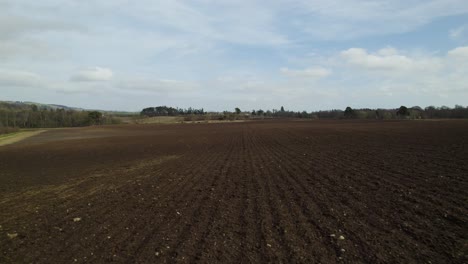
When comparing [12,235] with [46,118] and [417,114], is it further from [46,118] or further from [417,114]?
[417,114]

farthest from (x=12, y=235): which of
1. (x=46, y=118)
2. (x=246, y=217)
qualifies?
(x=46, y=118)

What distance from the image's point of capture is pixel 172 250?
235 inches

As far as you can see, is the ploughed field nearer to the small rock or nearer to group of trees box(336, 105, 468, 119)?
the small rock

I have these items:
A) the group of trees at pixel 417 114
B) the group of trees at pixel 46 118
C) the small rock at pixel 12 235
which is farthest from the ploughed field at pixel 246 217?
the group of trees at pixel 46 118

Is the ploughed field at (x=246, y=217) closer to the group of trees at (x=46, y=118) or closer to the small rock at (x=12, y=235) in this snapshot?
the small rock at (x=12, y=235)

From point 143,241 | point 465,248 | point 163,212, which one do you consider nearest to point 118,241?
point 143,241

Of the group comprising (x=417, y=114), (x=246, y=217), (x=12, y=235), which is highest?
(x=417, y=114)

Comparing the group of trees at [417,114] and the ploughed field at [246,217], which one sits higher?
the group of trees at [417,114]

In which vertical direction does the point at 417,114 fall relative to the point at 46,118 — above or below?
above

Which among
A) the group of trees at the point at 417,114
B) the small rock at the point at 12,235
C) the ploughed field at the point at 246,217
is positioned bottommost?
the small rock at the point at 12,235

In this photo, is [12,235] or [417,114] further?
[417,114]

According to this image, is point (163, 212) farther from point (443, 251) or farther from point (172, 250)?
point (443, 251)

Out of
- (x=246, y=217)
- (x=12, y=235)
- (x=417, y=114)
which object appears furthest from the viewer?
(x=417, y=114)

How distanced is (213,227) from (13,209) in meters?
7.14
